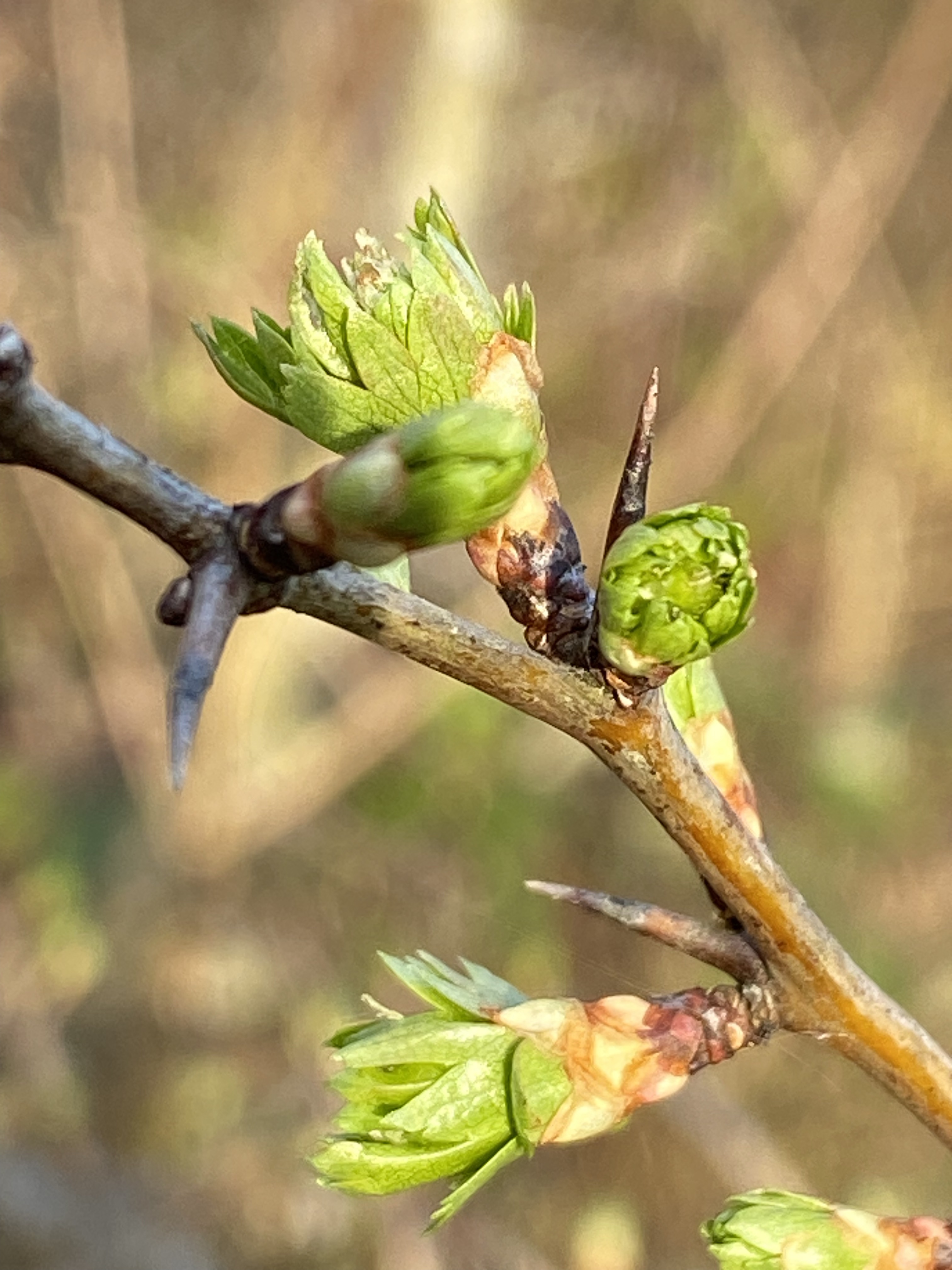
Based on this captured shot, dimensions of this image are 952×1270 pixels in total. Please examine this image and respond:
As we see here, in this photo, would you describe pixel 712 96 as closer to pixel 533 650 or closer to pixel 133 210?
pixel 133 210

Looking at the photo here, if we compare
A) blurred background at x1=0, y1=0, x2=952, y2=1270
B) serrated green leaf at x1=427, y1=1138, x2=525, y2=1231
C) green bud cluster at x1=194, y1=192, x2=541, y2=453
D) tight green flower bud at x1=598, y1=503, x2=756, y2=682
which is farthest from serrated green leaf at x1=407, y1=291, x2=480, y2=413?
blurred background at x1=0, y1=0, x2=952, y2=1270

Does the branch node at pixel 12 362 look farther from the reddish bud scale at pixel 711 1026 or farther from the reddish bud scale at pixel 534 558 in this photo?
the reddish bud scale at pixel 711 1026

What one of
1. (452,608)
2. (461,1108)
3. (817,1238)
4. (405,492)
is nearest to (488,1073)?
(461,1108)

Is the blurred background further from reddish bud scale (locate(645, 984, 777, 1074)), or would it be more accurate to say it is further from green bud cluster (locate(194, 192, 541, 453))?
green bud cluster (locate(194, 192, 541, 453))

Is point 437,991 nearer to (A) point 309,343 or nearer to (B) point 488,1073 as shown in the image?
(B) point 488,1073

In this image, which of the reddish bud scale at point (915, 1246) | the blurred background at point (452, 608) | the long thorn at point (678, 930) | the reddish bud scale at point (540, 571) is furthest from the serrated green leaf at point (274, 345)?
the blurred background at point (452, 608)

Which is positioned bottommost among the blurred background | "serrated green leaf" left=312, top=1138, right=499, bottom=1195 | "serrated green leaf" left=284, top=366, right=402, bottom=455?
"serrated green leaf" left=312, top=1138, right=499, bottom=1195
